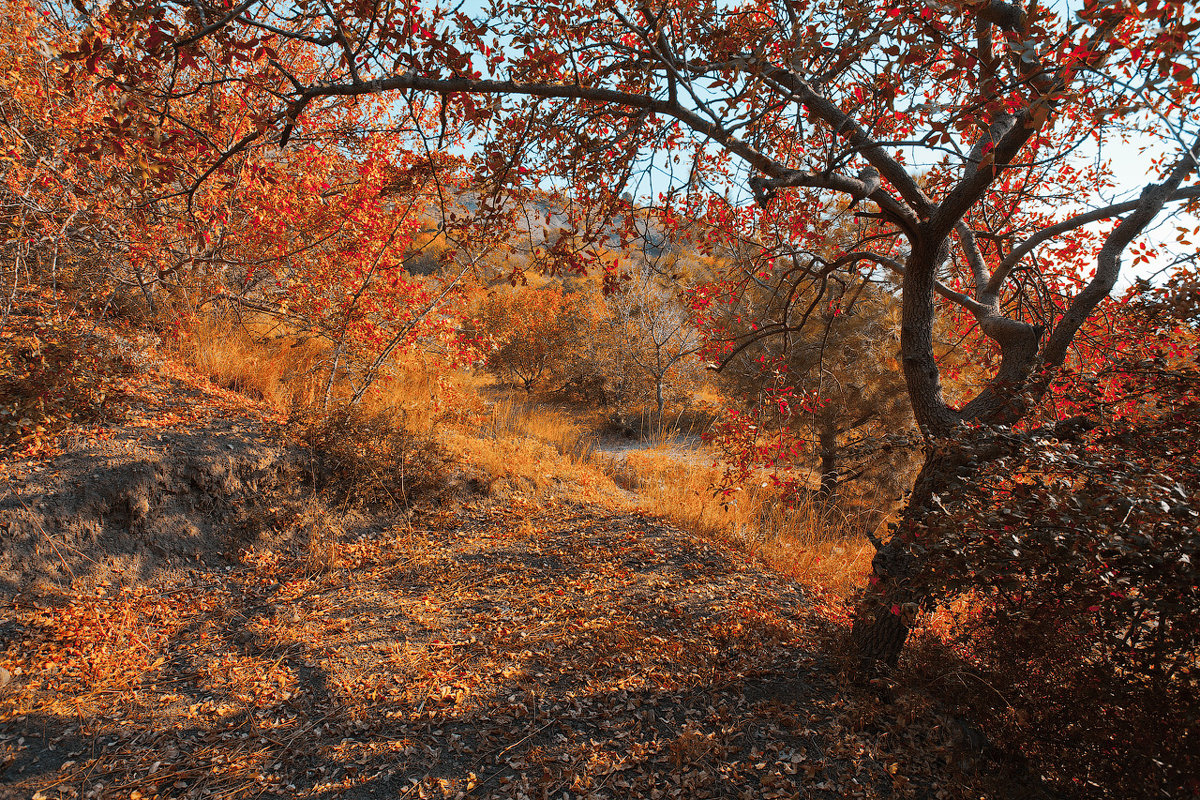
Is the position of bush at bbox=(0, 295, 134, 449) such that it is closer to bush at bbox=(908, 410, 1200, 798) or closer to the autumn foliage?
the autumn foliage

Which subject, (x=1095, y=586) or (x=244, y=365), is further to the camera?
(x=244, y=365)

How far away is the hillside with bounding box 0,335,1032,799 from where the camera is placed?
2.38m

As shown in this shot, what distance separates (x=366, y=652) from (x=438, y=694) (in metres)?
0.60

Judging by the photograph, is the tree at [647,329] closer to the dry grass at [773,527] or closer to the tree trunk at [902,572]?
the dry grass at [773,527]

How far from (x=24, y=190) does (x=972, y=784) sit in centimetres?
665

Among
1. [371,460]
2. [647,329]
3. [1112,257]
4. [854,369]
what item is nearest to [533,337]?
[647,329]

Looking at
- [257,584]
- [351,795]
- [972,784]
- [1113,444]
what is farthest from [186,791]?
[1113,444]

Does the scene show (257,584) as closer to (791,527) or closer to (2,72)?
(2,72)

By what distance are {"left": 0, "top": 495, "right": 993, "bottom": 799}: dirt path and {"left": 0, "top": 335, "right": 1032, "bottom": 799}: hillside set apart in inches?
→ 0.5

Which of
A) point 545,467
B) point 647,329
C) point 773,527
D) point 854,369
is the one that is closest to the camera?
point 773,527

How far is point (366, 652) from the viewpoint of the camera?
3.17 meters

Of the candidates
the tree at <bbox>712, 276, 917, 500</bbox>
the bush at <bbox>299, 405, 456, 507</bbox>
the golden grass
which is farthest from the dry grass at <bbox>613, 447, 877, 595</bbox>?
the bush at <bbox>299, 405, 456, 507</bbox>

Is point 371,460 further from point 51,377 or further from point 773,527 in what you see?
point 773,527

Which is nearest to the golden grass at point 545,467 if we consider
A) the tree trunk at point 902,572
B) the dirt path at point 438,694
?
the dirt path at point 438,694
